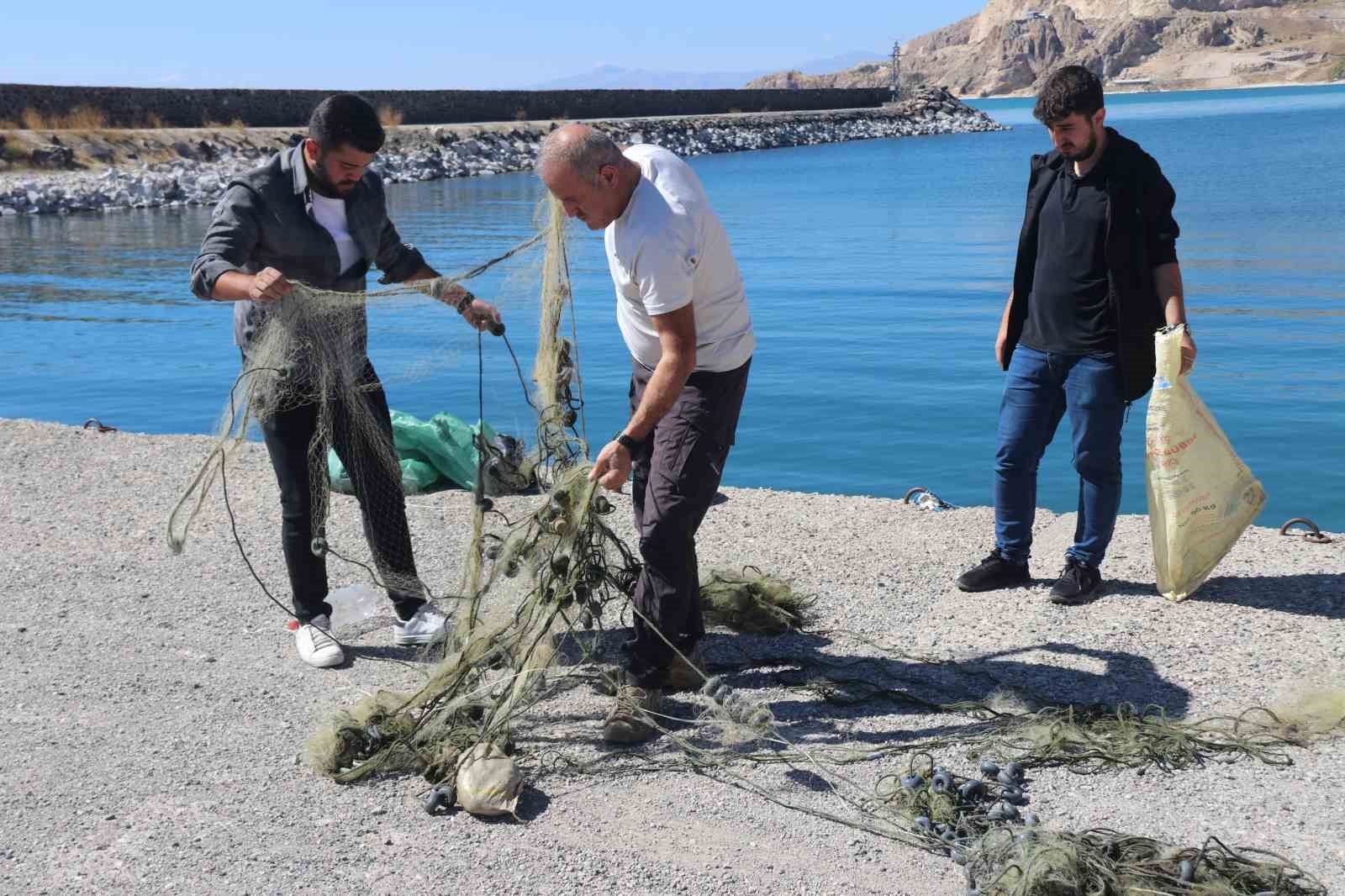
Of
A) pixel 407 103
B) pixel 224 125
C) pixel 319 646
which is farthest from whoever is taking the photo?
pixel 407 103

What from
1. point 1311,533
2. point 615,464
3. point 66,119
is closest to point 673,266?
point 615,464

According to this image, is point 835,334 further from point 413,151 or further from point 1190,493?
point 413,151

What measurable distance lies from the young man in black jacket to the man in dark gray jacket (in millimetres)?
2232

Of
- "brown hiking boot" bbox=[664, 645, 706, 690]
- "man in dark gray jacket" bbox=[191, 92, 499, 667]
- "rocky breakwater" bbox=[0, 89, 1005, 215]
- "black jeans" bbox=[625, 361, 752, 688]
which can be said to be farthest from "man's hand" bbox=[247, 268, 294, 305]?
"rocky breakwater" bbox=[0, 89, 1005, 215]

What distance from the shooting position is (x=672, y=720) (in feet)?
14.2

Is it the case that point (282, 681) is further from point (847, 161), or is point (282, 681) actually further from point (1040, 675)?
point (847, 161)

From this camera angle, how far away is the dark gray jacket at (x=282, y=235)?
4.46 m

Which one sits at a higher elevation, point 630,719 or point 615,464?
point 615,464

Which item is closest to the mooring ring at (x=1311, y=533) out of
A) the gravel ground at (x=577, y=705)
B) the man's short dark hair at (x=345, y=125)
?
the gravel ground at (x=577, y=705)

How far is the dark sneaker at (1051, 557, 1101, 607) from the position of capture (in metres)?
5.29

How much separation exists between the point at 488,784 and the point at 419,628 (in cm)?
151

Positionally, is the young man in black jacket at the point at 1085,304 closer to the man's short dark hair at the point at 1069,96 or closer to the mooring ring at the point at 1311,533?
the man's short dark hair at the point at 1069,96

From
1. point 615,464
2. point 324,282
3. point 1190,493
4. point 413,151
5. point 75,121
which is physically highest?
point 75,121

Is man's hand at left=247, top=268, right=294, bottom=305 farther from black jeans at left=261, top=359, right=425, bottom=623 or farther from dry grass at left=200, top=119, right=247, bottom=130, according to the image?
dry grass at left=200, top=119, right=247, bottom=130
